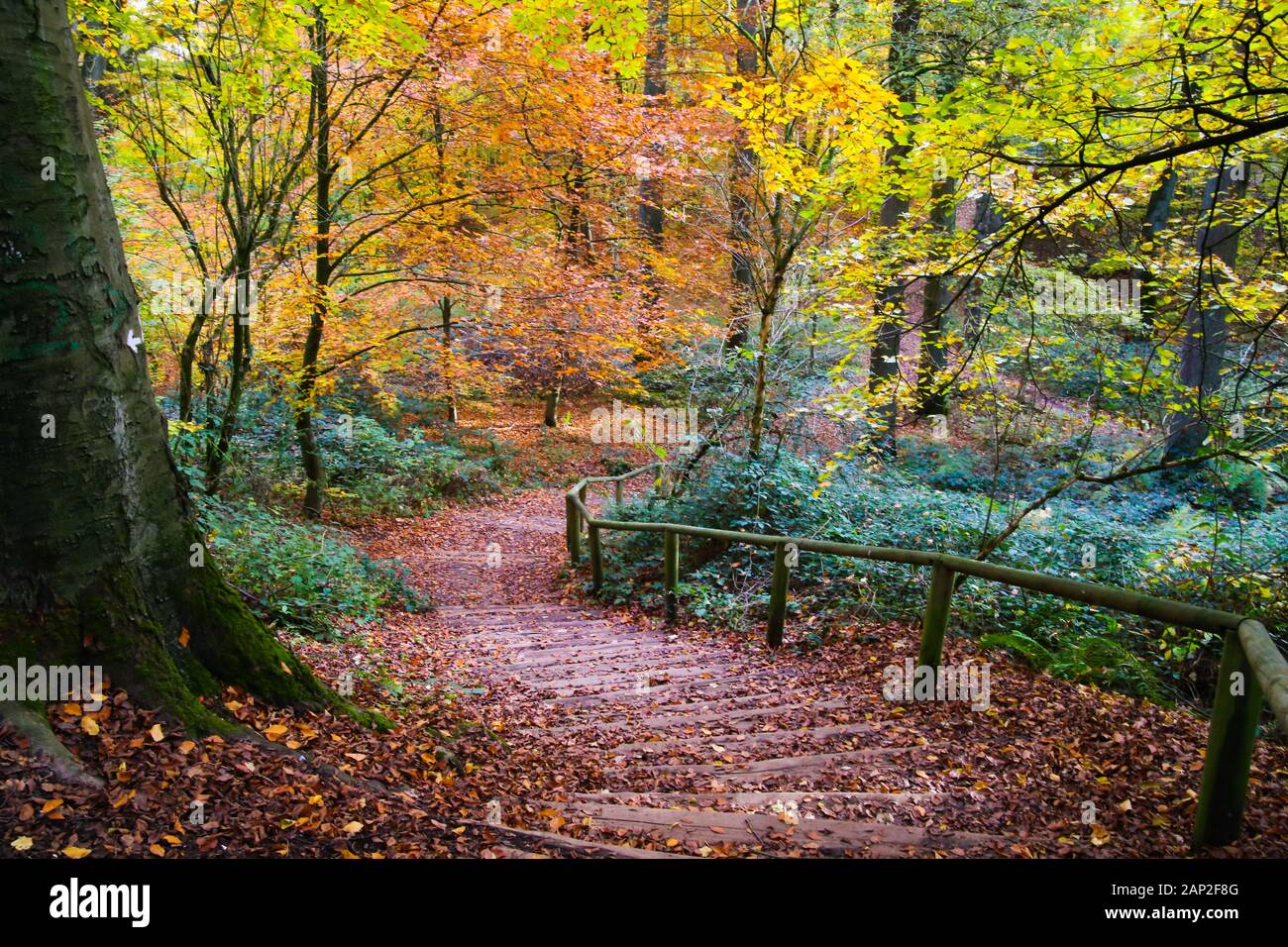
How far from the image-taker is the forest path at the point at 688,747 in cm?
305

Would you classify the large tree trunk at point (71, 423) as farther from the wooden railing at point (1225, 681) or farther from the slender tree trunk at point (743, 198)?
the slender tree trunk at point (743, 198)

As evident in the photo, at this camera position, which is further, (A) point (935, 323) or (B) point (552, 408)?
(B) point (552, 408)

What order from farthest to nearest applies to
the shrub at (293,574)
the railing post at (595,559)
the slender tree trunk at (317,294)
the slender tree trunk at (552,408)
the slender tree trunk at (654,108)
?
the slender tree trunk at (552,408), the slender tree trunk at (654,108), the railing post at (595,559), the slender tree trunk at (317,294), the shrub at (293,574)

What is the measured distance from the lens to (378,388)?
16.8 metres

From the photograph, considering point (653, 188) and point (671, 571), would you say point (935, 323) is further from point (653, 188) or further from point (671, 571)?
point (653, 188)

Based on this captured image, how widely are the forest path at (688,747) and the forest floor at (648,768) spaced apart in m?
0.02

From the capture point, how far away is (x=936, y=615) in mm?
4844

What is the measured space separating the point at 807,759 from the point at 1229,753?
190 centimetres

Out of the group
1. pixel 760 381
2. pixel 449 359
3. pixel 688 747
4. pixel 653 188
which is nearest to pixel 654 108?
pixel 653 188

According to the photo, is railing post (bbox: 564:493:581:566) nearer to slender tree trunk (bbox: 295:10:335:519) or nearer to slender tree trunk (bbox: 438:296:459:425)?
slender tree trunk (bbox: 438:296:459:425)

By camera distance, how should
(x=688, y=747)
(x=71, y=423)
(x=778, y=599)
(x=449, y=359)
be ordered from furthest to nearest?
(x=449, y=359) → (x=778, y=599) → (x=688, y=747) → (x=71, y=423)

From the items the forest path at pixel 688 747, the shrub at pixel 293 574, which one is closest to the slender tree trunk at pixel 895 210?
the forest path at pixel 688 747

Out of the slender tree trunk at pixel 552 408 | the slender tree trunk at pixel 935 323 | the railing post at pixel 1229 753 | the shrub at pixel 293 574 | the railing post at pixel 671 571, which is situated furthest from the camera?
the slender tree trunk at pixel 552 408

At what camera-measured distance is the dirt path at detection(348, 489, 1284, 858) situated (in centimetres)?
303
